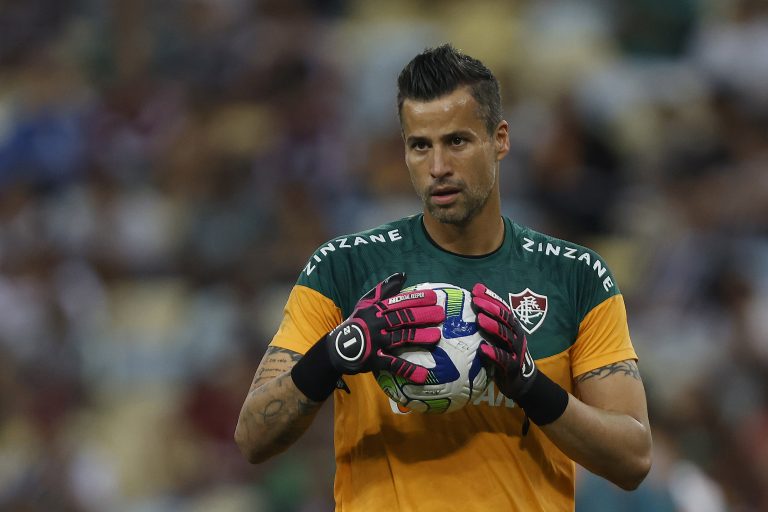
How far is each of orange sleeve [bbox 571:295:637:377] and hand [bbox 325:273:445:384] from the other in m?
0.79

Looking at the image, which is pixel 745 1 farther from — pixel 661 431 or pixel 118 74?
pixel 118 74

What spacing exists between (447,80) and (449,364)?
3.31ft

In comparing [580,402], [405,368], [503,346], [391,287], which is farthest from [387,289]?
[580,402]

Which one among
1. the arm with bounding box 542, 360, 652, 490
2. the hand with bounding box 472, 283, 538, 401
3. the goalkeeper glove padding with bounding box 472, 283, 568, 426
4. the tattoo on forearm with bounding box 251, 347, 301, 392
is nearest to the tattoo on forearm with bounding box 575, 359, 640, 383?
the arm with bounding box 542, 360, 652, 490

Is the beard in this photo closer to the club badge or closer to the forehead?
the forehead

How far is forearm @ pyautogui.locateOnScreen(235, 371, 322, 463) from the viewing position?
3.90m

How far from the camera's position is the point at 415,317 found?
362cm

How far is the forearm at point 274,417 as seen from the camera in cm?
390

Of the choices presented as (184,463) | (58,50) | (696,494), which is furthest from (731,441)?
(58,50)

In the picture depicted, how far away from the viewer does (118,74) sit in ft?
40.1

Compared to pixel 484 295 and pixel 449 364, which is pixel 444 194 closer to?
pixel 484 295

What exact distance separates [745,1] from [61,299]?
19.4 ft

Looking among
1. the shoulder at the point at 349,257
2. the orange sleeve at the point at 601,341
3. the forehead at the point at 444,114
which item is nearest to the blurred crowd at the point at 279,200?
the orange sleeve at the point at 601,341

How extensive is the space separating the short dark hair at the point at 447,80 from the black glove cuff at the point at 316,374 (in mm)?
919
